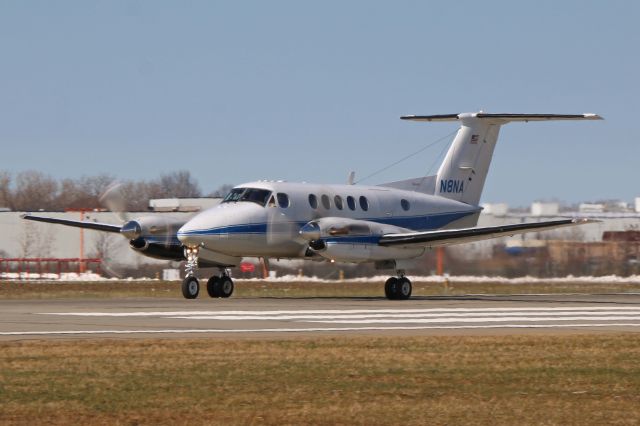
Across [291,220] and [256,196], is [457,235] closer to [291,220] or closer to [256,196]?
[291,220]

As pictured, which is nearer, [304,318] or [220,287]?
[304,318]

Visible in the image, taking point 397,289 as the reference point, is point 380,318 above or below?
below

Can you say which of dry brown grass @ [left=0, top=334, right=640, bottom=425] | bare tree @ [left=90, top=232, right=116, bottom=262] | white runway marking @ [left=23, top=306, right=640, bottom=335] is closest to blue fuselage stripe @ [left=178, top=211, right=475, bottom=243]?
white runway marking @ [left=23, top=306, right=640, bottom=335]

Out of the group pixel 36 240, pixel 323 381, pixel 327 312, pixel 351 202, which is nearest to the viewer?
pixel 323 381

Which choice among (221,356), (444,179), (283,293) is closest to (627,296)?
(444,179)

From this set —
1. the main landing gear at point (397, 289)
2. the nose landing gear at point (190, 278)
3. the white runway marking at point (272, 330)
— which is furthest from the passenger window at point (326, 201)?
the white runway marking at point (272, 330)

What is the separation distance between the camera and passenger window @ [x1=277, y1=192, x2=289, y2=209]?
31.9 m

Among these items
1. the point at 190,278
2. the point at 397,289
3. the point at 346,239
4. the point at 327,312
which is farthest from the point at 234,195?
the point at 327,312

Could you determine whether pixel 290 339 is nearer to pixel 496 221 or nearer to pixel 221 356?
pixel 221 356

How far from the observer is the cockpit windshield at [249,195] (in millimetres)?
31781

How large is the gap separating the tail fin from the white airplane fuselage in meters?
3.10

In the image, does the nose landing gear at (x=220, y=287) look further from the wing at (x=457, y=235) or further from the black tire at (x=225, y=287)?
the wing at (x=457, y=235)

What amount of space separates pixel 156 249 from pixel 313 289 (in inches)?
362

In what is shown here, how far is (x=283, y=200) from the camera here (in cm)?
3200
